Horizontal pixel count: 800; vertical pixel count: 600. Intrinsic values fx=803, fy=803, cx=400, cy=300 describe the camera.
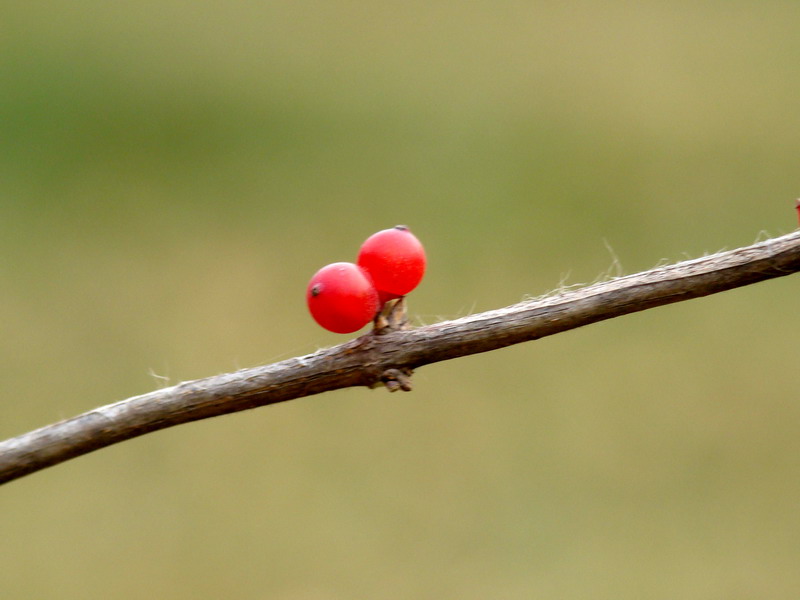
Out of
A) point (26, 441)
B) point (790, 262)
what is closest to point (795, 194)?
point (790, 262)

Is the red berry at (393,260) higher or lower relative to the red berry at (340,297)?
higher

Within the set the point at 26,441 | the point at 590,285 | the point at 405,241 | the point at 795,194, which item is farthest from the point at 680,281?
the point at 795,194

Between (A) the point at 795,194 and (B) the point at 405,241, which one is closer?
(B) the point at 405,241

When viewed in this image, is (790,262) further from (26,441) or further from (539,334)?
(26,441)

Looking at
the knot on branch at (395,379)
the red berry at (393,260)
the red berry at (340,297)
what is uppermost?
the red berry at (393,260)

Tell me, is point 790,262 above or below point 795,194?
below

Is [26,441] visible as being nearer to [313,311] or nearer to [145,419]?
[145,419]
